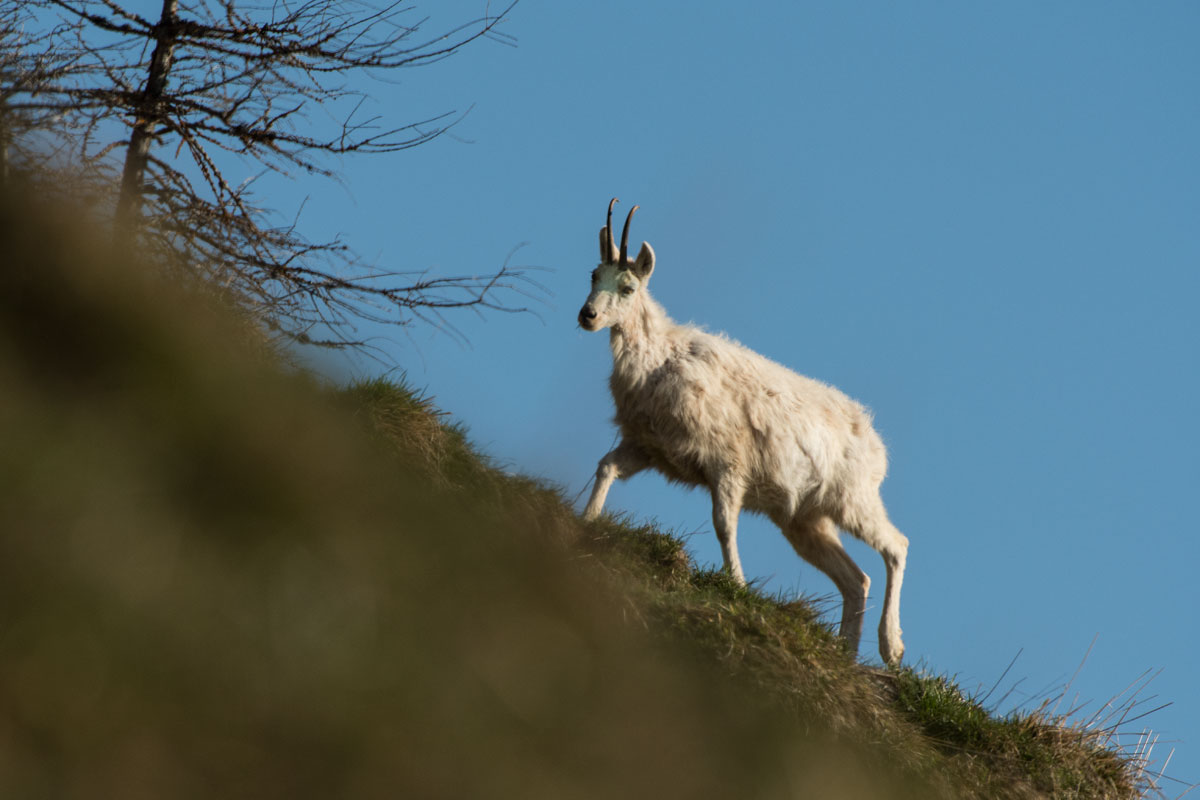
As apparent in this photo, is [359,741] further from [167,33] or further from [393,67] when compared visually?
[167,33]

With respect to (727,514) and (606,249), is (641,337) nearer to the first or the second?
(606,249)

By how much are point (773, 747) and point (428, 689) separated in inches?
30.0

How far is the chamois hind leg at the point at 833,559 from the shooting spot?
1183 cm

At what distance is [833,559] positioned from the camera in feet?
39.4

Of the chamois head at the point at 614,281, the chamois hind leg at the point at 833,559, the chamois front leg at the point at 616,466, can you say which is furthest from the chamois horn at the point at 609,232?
the chamois hind leg at the point at 833,559

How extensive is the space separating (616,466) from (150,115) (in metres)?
5.06

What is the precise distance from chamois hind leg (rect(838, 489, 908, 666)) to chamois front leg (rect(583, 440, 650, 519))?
96.8 inches

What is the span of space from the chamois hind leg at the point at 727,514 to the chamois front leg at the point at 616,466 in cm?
78

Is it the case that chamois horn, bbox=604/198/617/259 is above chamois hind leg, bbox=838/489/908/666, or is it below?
above

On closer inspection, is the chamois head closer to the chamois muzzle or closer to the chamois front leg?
the chamois muzzle

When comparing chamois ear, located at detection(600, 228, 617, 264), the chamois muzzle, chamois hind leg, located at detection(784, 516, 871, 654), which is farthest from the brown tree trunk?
chamois hind leg, located at detection(784, 516, 871, 654)

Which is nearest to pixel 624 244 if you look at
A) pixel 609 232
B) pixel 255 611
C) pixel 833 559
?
pixel 609 232

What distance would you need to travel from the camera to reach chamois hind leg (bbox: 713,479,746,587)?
34.1 feet

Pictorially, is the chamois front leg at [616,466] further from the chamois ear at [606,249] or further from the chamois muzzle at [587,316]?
the chamois ear at [606,249]
